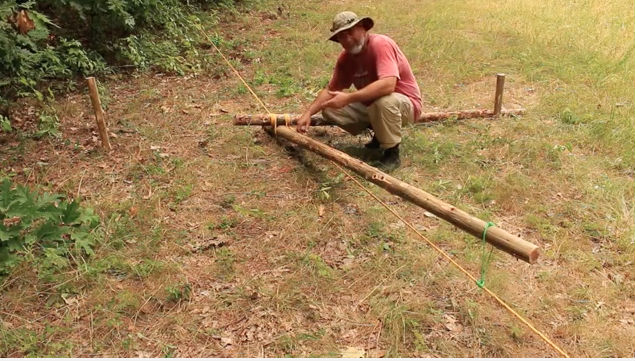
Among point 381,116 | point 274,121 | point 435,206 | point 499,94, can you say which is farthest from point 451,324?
point 499,94

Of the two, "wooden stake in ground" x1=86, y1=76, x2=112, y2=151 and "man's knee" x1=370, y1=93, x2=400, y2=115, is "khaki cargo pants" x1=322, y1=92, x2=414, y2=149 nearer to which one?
"man's knee" x1=370, y1=93, x2=400, y2=115

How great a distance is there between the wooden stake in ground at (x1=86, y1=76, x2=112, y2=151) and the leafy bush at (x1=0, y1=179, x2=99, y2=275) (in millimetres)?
1246

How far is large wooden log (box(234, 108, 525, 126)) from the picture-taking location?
192 inches

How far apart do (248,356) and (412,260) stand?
1.34 metres

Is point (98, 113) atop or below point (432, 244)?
atop

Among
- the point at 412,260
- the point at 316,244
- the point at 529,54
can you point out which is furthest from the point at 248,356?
the point at 529,54

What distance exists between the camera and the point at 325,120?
4.79 m

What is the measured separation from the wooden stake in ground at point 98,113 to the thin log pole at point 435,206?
1825 mm

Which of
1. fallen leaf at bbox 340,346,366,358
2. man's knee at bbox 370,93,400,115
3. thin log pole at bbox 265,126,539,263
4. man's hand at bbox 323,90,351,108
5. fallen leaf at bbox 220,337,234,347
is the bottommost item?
fallen leaf at bbox 340,346,366,358

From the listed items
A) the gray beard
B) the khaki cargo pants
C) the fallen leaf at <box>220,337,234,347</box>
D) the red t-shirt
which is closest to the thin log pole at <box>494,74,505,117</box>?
the red t-shirt

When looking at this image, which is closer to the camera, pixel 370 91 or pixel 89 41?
pixel 370 91

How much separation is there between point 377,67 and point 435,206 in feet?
4.99

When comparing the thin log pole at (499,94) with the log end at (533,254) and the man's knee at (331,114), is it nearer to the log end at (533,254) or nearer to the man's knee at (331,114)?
the man's knee at (331,114)

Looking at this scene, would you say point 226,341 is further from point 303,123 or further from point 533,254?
point 303,123
